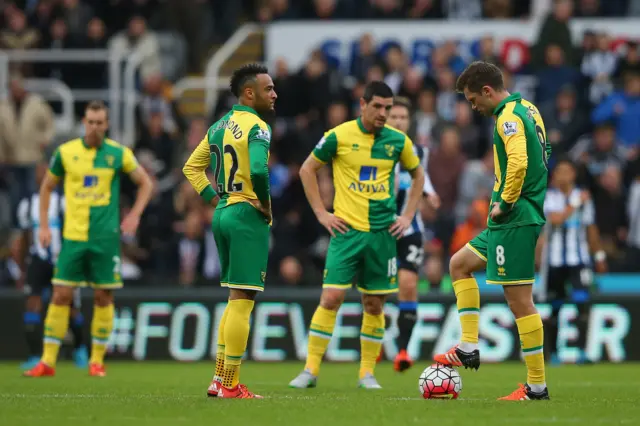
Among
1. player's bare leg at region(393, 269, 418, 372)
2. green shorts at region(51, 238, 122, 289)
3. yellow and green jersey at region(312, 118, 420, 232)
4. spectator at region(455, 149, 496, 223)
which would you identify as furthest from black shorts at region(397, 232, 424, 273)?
spectator at region(455, 149, 496, 223)

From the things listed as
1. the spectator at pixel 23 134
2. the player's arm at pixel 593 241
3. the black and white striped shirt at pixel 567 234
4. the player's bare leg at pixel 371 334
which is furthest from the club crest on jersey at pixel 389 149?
the spectator at pixel 23 134

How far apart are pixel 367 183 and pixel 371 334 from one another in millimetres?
1398

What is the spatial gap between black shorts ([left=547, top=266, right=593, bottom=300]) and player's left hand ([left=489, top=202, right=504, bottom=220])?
22.2 ft

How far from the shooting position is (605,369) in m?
15.8

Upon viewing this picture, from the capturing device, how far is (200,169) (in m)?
11.0

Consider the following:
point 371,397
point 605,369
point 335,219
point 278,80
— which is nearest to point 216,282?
point 278,80

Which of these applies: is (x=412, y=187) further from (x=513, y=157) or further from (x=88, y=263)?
(x=88, y=263)

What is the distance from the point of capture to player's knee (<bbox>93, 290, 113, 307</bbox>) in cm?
1400

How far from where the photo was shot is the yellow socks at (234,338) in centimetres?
1025

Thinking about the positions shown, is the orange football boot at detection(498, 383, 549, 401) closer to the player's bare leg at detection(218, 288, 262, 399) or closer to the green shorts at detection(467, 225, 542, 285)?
the green shorts at detection(467, 225, 542, 285)

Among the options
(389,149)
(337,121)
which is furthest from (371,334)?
(337,121)

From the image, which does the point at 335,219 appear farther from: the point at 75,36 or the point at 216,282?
the point at 75,36

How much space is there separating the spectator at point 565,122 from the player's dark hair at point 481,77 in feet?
32.5

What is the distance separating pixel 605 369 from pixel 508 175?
6.62 m
